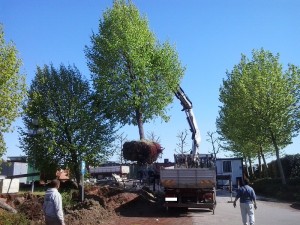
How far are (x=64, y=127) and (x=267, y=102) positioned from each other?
17.1 metres

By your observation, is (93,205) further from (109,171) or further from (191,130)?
(109,171)

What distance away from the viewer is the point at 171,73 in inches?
1141

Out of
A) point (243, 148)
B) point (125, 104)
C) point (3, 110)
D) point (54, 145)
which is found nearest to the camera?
point (3, 110)

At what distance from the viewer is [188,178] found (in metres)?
18.2

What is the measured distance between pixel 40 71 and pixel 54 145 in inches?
231

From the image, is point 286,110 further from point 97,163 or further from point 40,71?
point 40,71

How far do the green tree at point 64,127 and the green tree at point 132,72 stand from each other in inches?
64.3

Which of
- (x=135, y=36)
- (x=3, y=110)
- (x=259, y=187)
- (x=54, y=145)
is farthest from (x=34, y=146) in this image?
(x=259, y=187)

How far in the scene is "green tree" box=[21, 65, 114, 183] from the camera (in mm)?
26078

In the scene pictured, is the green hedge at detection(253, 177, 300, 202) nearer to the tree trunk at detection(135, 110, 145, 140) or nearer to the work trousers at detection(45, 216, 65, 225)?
the tree trunk at detection(135, 110, 145, 140)

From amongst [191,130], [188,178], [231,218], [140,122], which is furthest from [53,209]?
[140,122]

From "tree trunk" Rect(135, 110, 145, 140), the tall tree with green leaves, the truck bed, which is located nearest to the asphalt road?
the truck bed

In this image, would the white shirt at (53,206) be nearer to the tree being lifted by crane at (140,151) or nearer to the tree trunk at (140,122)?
the tree being lifted by crane at (140,151)

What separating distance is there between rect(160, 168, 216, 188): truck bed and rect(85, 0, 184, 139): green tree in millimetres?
9587
